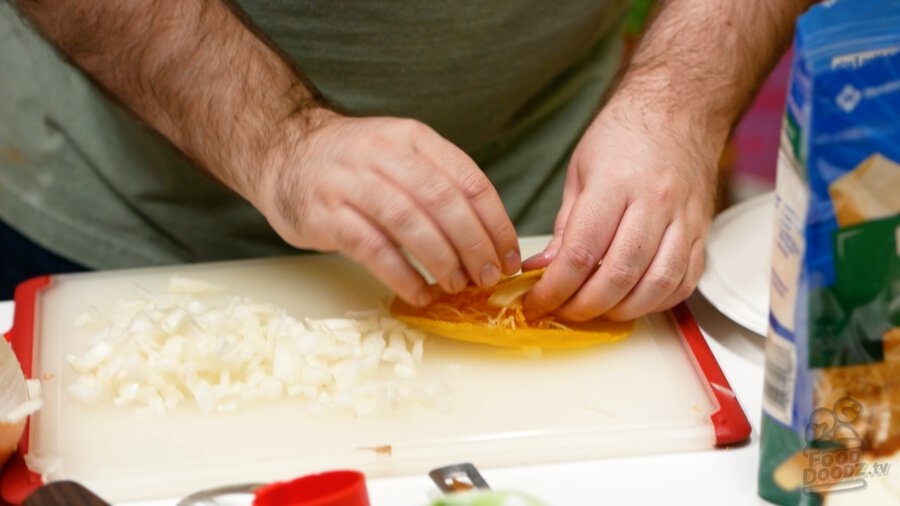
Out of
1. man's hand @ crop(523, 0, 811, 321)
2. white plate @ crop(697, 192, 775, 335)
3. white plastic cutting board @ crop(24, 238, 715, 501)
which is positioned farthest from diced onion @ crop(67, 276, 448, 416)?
white plate @ crop(697, 192, 775, 335)

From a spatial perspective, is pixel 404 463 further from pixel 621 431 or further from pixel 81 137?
pixel 81 137

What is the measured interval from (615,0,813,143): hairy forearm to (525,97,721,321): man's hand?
11 centimetres

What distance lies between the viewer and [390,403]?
87 centimetres

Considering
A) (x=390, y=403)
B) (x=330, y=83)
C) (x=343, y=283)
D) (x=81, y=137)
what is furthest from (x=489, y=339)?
(x=81, y=137)

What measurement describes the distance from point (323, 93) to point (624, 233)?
468mm

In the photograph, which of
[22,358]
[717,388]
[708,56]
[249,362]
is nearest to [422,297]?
[249,362]

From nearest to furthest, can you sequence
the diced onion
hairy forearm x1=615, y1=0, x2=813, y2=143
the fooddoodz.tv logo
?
the fooddoodz.tv logo
the diced onion
hairy forearm x1=615, y1=0, x2=813, y2=143

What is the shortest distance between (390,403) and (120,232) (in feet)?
1.99

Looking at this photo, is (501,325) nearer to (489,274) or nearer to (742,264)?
(489,274)

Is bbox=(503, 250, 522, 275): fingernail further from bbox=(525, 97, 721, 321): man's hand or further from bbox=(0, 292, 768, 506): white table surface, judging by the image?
bbox=(0, 292, 768, 506): white table surface

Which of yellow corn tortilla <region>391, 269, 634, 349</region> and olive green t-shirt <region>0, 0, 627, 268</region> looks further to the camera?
olive green t-shirt <region>0, 0, 627, 268</region>

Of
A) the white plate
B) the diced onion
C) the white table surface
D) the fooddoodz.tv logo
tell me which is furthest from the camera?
the white plate

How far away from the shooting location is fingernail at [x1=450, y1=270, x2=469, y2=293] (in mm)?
920

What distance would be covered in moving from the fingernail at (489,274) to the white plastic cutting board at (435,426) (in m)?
0.07
